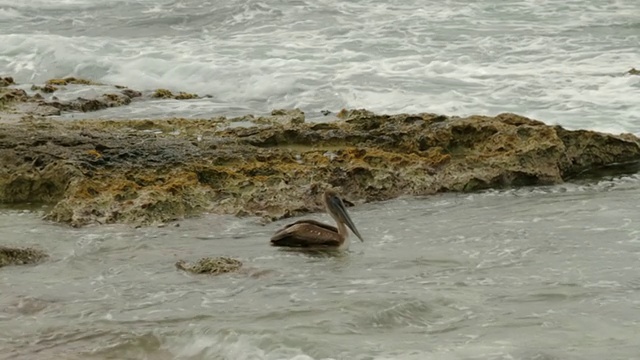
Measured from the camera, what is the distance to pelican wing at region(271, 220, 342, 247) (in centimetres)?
718

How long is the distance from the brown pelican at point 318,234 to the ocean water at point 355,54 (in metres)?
5.00

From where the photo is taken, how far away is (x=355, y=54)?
1675 cm

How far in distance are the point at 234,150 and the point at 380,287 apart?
2979 mm

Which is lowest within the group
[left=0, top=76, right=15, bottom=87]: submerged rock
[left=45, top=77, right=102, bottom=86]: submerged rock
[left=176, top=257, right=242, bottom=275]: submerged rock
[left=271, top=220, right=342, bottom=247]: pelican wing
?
[left=176, top=257, right=242, bottom=275]: submerged rock

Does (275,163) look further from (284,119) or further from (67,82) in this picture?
(67,82)

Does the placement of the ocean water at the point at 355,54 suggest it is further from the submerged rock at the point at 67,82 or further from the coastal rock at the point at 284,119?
the coastal rock at the point at 284,119

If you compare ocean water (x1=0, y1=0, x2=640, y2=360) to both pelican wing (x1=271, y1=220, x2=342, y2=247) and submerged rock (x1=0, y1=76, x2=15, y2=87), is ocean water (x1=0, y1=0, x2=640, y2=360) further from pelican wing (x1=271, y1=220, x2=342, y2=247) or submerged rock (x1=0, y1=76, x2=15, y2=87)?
submerged rock (x1=0, y1=76, x2=15, y2=87)

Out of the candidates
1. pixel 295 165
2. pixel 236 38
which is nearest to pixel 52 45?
pixel 236 38

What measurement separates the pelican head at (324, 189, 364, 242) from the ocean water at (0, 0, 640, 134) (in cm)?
480

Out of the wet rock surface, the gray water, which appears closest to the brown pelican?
the gray water

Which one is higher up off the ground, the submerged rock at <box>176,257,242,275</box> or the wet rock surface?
the wet rock surface

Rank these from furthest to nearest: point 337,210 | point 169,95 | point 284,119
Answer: point 169,95, point 284,119, point 337,210

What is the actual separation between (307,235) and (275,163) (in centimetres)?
158

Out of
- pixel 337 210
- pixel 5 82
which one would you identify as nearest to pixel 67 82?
pixel 5 82
